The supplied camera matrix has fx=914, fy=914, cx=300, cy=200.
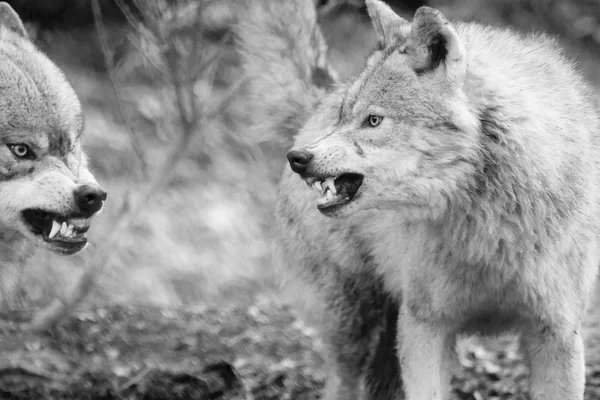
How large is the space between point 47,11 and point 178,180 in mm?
2407

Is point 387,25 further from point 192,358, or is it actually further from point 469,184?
point 192,358

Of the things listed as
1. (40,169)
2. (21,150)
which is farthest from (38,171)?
(21,150)

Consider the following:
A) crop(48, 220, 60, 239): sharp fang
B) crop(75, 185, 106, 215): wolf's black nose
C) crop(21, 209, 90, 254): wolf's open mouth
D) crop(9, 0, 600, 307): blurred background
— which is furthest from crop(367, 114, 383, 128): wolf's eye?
crop(9, 0, 600, 307): blurred background

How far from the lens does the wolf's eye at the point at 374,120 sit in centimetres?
390

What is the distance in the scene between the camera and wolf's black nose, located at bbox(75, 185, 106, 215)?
3990mm

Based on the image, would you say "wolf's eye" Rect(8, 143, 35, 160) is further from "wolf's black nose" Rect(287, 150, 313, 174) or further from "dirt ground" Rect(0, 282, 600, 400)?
"dirt ground" Rect(0, 282, 600, 400)

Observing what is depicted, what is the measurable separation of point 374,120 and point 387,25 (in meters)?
0.62

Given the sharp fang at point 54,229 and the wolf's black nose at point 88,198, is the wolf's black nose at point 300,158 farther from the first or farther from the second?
the sharp fang at point 54,229

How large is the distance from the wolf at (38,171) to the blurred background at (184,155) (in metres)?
3.34

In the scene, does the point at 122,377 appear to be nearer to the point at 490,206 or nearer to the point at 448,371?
the point at 448,371

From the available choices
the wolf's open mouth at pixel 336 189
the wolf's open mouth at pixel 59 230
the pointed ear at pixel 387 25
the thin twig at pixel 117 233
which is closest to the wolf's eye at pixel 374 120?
the wolf's open mouth at pixel 336 189

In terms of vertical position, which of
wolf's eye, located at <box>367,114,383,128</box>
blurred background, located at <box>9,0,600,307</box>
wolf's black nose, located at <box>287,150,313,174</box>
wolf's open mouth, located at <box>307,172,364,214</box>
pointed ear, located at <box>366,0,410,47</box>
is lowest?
blurred background, located at <box>9,0,600,307</box>

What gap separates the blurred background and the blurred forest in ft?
0.06

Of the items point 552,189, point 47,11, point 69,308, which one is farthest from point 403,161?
point 47,11
